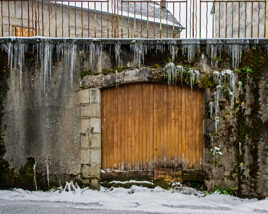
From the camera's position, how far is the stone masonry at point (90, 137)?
4.21 metres

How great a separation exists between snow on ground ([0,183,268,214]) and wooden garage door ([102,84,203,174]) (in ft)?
1.61

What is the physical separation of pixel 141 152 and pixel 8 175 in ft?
8.51

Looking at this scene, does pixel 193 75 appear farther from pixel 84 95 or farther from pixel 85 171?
pixel 85 171

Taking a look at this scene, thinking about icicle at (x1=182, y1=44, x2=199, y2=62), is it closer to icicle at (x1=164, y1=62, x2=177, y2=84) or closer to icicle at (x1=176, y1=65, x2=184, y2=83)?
icicle at (x1=176, y1=65, x2=184, y2=83)

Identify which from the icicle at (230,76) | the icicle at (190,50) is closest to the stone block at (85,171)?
the icicle at (190,50)

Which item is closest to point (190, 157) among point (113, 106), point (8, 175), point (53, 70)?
point (113, 106)

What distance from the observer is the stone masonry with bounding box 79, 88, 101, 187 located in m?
4.21

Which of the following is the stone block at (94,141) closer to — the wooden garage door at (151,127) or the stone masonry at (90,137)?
the stone masonry at (90,137)

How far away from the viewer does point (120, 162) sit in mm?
4363

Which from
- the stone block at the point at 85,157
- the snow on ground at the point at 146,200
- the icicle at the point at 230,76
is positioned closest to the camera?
the snow on ground at the point at 146,200

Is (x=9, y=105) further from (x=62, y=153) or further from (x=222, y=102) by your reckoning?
(x=222, y=102)

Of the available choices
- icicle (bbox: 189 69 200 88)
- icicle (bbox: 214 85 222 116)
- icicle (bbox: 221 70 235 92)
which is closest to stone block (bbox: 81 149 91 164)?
icicle (bbox: 189 69 200 88)

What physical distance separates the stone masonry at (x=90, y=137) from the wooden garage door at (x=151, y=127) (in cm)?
17

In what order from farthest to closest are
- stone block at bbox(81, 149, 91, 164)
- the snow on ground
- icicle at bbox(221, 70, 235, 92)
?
1. stone block at bbox(81, 149, 91, 164)
2. icicle at bbox(221, 70, 235, 92)
3. the snow on ground
